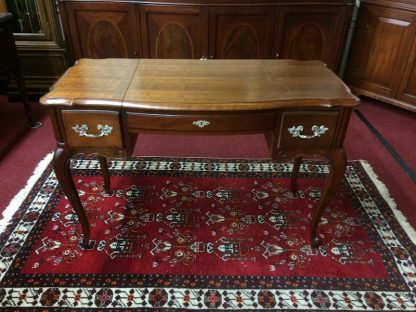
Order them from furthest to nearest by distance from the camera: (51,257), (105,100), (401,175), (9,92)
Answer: (9,92) → (401,175) → (51,257) → (105,100)

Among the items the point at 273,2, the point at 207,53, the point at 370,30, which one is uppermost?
the point at 273,2

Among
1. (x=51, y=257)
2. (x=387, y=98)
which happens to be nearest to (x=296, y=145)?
(x=51, y=257)

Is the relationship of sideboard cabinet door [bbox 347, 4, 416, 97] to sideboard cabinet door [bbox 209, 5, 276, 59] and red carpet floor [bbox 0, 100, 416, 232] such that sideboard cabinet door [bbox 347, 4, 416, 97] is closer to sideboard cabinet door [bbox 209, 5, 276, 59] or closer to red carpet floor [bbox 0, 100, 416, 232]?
red carpet floor [bbox 0, 100, 416, 232]

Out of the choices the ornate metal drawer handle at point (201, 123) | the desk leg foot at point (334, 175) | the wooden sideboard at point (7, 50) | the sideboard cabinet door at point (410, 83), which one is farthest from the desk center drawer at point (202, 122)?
the sideboard cabinet door at point (410, 83)

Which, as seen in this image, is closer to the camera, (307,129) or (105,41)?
(307,129)

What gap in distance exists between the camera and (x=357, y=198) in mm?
2182

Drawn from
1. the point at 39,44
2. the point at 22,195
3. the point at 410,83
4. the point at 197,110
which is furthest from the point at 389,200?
the point at 39,44

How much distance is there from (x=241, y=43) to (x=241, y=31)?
0.10 m

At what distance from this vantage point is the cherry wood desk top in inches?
54.4

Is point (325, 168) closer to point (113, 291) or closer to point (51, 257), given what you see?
point (113, 291)

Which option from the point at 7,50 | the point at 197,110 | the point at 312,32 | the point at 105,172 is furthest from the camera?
the point at 312,32

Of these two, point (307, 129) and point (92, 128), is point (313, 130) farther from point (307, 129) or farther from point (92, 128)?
point (92, 128)

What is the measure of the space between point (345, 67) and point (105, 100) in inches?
111

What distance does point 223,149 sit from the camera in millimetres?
2668
